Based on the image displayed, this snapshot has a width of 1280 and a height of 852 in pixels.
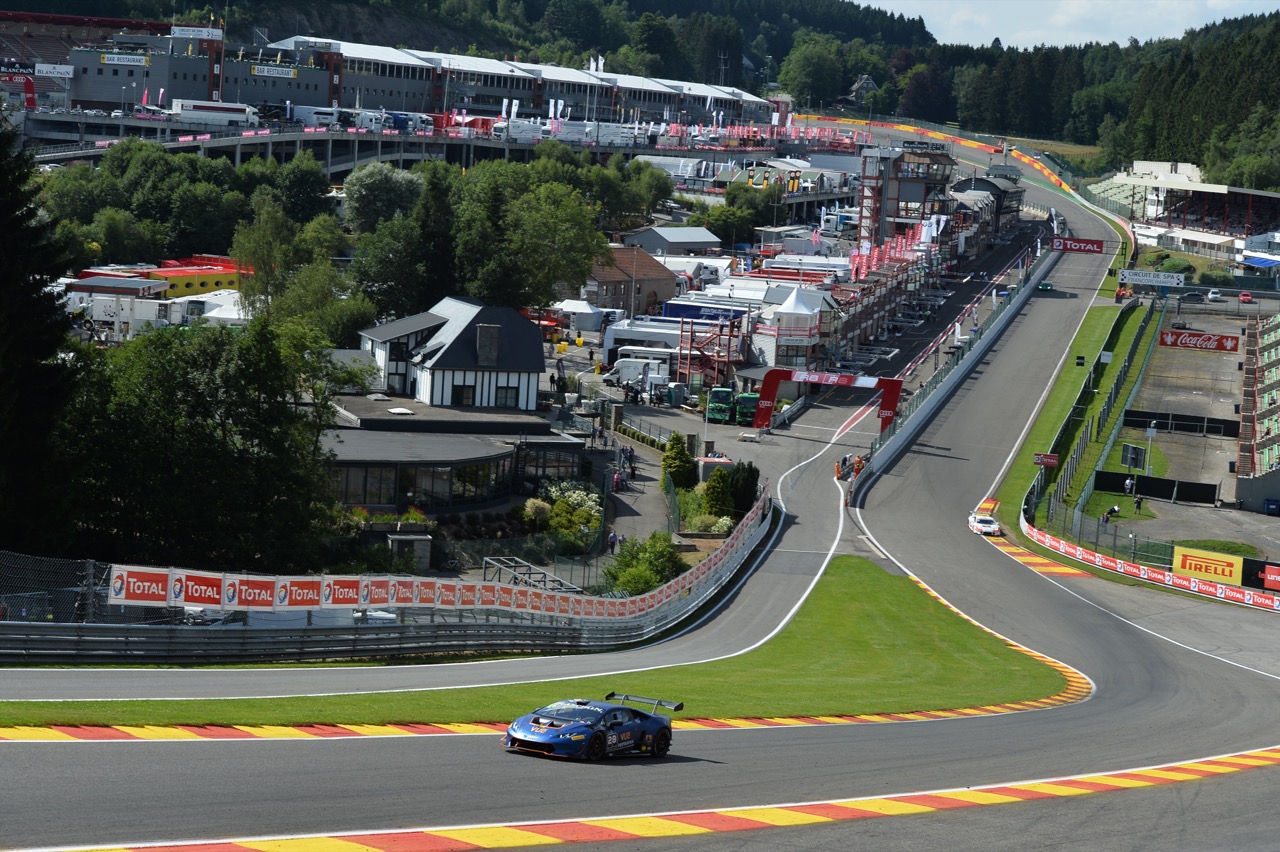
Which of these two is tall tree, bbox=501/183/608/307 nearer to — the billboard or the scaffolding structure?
the scaffolding structure

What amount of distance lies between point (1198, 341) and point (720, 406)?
5579 cm

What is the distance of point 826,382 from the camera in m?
89.8

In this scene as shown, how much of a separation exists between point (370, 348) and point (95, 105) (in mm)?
118307

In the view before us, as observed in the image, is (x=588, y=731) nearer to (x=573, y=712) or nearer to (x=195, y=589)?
(x=573, y=712)

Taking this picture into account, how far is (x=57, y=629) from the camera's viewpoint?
30.1 meters

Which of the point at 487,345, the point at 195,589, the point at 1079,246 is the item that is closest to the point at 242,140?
the point at 1079,246

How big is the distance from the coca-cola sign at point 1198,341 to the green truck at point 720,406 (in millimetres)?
52639

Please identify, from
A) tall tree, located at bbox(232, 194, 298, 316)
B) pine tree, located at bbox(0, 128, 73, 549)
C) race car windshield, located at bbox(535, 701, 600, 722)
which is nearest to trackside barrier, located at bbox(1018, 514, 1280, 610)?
race car windshield, located at bbox(535, 701, 600, 722)

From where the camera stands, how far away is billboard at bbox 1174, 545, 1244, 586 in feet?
213

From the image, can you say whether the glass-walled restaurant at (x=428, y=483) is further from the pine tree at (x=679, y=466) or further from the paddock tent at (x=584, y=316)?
the paddock tent at (x=584, y=316)

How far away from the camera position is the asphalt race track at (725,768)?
20.2m

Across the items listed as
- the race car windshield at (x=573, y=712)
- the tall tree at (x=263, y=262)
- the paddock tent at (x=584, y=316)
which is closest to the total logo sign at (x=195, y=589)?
the race car windshield at (x=573, y=712)

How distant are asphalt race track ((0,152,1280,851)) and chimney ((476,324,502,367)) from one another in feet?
92.0

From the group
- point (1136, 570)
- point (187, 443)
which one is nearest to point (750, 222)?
point (1136, 570)
